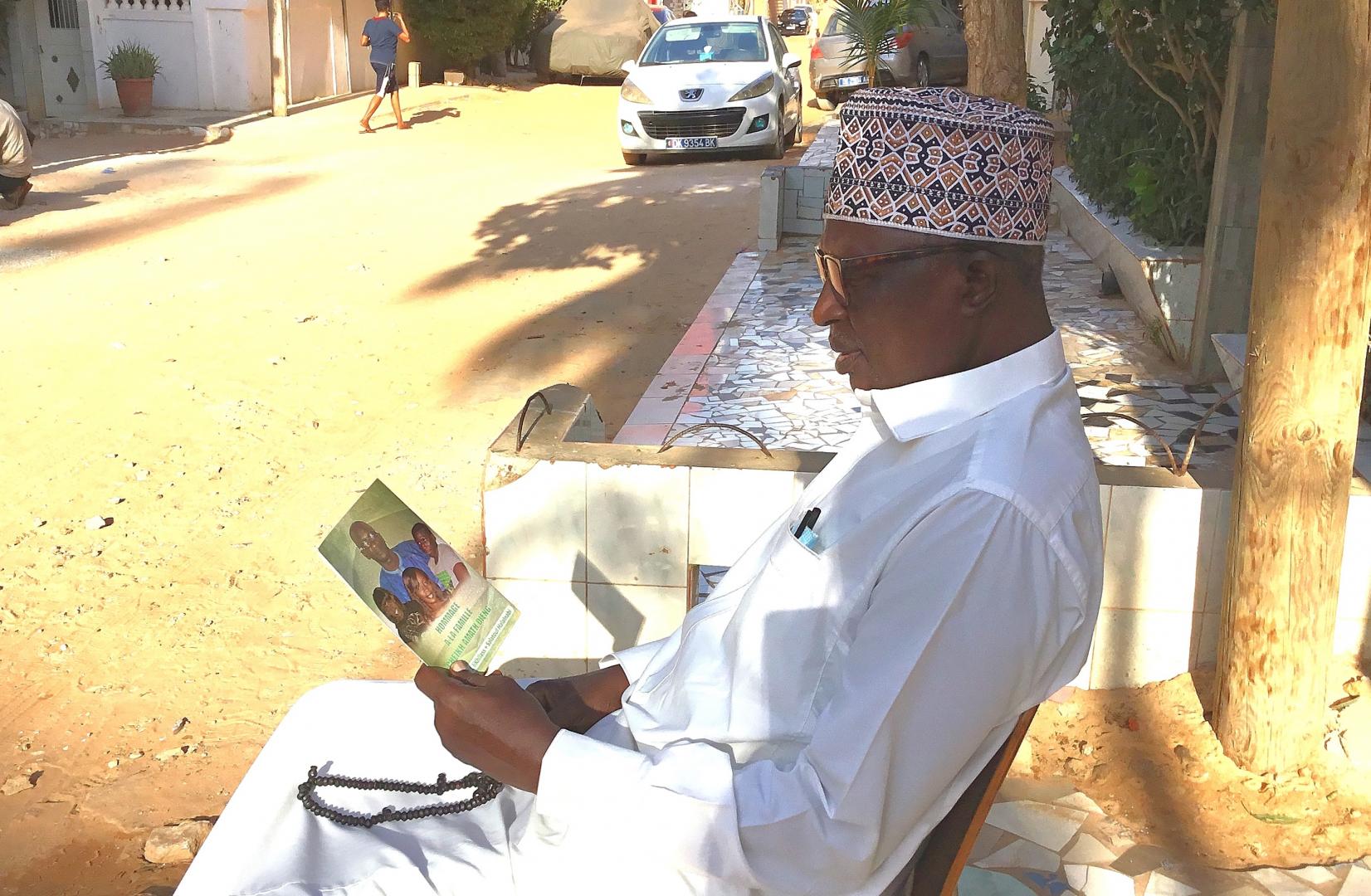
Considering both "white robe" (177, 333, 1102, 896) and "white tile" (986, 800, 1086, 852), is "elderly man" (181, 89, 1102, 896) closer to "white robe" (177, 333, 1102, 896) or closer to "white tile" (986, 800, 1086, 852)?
"white robe" (177, 333, 1102, 896)

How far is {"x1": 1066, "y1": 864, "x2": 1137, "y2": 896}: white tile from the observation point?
3059 mm

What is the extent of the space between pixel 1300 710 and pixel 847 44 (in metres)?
18.6

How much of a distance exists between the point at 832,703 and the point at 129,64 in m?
19.4

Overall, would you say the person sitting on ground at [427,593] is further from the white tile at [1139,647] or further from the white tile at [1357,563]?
the white tile at [1357,563]

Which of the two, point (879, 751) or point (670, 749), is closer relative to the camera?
point (879, 751)

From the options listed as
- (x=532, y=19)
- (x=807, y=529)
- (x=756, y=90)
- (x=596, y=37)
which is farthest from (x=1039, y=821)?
(x=532, y=19)

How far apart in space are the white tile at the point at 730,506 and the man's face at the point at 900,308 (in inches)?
62.7

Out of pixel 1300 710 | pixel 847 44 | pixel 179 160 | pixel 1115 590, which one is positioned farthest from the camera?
pixel 847 44

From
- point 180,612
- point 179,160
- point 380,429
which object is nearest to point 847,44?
point 179,160

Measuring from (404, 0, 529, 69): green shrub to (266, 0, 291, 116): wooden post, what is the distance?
11.5 feet

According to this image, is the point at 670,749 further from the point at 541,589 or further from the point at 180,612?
the point at 180,612

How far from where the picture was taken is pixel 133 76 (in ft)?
59.9

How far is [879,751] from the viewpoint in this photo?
155 centimetres

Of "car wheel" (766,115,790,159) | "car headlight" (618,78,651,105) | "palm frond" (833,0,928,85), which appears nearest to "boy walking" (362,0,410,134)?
"car headlight" (618,78,651,105)
